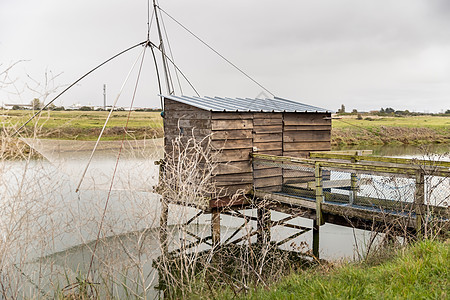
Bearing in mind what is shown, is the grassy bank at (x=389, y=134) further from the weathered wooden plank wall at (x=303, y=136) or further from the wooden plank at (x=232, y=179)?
the wooden plank at (x=232, y=179)

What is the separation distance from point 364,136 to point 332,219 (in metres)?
30.7

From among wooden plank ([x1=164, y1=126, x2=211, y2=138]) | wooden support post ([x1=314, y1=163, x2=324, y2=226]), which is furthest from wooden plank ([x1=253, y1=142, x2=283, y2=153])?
wooden support post ([x1=314, y1=163, x2=324, y2=226])

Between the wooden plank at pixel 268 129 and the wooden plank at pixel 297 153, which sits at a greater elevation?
the wooden plank at pixel 268 129

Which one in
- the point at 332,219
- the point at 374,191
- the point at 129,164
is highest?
the point at 129,164

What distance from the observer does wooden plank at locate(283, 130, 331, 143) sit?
10055mm

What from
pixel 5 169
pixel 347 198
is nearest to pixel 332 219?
pixel 347 198

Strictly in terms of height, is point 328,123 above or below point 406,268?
above

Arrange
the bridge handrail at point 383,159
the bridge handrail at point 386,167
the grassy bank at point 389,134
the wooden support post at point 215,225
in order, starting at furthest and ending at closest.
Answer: the grassy bank at point 389,134 → the wooden support post at point 215,225 → the bridge handrail at point 383,159 → the bridge handrail at point 386,167

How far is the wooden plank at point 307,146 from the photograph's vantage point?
10052 millimetres

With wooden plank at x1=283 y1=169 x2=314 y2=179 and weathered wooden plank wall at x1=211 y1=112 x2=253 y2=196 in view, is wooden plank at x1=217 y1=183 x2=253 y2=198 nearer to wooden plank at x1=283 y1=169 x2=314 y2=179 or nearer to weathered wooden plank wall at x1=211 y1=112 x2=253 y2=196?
weathered wooden plank wall at x1=211 y1=112 x2=253 y2=196

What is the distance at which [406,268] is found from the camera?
4.70 m

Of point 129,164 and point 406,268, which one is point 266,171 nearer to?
point 129,164

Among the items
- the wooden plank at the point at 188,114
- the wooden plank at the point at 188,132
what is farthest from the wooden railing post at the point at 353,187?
the wooden plank at the point at 188,114

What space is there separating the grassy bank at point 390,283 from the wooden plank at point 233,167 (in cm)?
400
